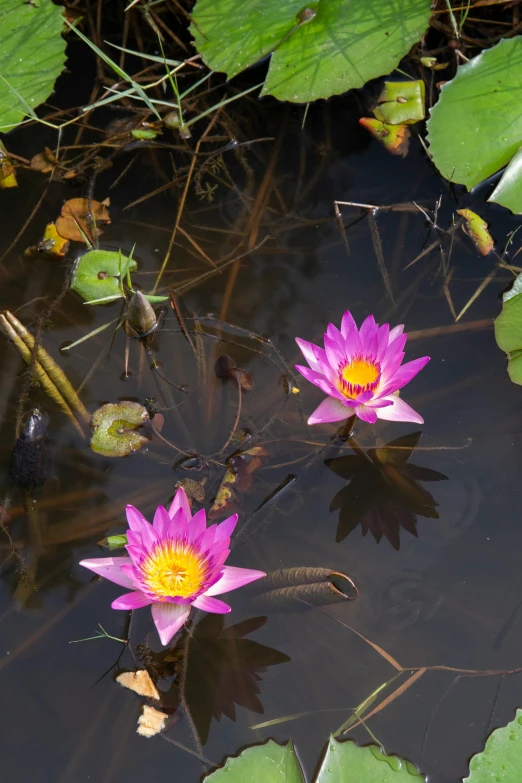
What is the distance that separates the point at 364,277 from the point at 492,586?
1.34 metres

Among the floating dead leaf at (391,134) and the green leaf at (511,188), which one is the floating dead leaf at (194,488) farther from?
the floating dead leaf at (391,134)

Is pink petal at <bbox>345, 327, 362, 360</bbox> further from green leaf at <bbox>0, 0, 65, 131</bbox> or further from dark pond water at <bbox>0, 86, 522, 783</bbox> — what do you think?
green leaf at <bbox>0, 0, 65, 131</bbox>

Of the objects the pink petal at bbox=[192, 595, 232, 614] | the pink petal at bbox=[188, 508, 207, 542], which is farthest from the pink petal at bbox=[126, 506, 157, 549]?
the pink petal at bbox=[192, 595, 232, 614]

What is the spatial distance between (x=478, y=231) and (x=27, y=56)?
2.32m

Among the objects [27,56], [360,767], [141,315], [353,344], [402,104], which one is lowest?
[360,767]

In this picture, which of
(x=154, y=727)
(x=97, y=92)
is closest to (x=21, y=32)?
(x=97, y=92)

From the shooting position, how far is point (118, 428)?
2523 millimetres

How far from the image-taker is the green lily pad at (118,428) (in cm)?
249

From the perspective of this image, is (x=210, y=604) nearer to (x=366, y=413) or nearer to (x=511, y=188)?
(x=366, y=413)

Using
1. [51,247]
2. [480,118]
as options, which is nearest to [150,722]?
[51,247]

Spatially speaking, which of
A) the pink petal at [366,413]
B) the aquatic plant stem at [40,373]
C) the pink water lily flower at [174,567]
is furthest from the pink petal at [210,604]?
the aquatic plant stem at [40,373]

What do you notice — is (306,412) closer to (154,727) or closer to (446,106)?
(154,727)

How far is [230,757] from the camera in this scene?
1924mm

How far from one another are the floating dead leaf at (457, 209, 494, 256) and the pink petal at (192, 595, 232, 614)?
185 centimetres
